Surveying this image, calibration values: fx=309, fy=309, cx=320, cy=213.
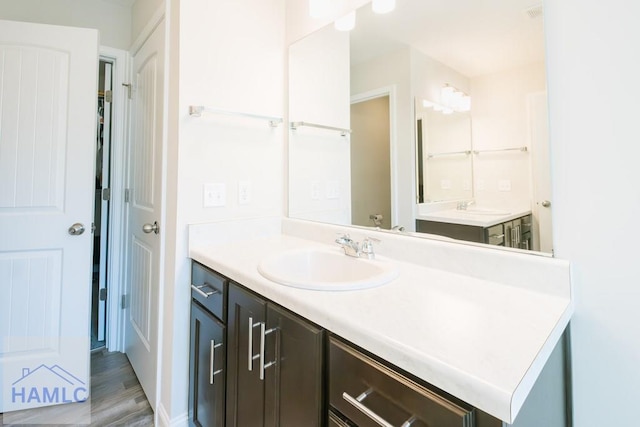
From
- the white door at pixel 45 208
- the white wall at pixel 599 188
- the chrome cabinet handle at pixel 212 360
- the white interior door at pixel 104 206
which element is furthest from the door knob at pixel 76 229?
the white wall at pixel 599 188

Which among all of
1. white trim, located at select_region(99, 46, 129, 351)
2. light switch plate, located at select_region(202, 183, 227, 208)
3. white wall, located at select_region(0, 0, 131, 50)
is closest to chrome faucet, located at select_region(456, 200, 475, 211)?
light switch plate, located at select_region(202, 183, 227, 208)

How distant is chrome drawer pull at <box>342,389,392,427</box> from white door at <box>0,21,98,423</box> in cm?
172

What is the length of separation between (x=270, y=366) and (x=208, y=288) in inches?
19.1

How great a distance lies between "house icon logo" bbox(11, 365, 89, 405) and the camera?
5.34 ft

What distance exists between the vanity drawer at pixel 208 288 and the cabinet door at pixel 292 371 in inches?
12.8

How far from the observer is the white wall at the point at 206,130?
1395mm

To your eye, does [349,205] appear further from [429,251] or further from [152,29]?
[152,29]

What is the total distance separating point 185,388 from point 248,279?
84 cm

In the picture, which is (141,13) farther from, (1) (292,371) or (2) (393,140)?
(1) (292,371)

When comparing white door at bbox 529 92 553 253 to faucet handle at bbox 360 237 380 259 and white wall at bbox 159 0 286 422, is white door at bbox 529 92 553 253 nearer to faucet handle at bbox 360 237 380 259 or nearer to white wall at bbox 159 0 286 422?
faucet handle at bbox 360 237 380 259

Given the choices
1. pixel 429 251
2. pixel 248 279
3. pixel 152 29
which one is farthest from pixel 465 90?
pixel 152 29

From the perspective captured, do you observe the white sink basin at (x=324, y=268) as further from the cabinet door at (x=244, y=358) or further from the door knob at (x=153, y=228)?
the door knob at (x=153, y=228)

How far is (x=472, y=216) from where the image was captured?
110cm

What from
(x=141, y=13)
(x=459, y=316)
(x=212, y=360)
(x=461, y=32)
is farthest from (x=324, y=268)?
(x=141, y=13)
